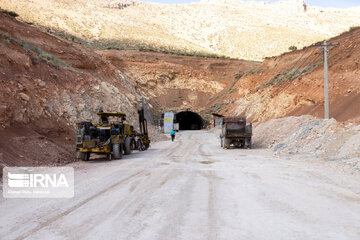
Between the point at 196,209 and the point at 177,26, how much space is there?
10583cm

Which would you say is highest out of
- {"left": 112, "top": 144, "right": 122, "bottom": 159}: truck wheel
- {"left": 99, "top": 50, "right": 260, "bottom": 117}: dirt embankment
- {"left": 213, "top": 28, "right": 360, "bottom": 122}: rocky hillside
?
{"left": 99, "top": 50, "right": 260, "bottom": 117}: dirt embankment

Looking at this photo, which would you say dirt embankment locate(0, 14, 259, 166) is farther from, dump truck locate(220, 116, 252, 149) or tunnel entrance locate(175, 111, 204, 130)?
tunnel entrance locate(175, 111, 204, 130)

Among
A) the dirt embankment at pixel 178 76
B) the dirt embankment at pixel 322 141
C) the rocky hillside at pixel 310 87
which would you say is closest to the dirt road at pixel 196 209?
the dirt embankment at pixel 322 141

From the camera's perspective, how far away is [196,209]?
6.39 m

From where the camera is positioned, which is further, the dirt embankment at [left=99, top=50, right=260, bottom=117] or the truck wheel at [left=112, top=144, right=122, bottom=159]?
the dirt embankment at [left=99, top=50, right=260, bottom=117]

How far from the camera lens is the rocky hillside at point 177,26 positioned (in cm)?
7656

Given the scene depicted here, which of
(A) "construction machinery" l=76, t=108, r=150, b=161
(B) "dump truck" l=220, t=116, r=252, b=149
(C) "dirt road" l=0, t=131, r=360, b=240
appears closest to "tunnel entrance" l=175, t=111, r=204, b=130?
(B) "dump truck" l=220, t=116, r=252, b=149

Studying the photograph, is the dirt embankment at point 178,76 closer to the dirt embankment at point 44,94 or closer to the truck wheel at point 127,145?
the dirt embankment at point 44,94

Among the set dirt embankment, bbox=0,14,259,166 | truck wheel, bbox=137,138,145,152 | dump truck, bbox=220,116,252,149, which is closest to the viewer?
dirt embankment, bbox=0,14,259,166

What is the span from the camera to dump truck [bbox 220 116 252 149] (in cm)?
2177

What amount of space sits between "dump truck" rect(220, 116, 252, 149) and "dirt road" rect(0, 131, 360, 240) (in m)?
11.3

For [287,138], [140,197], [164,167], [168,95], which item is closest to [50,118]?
[164,167]

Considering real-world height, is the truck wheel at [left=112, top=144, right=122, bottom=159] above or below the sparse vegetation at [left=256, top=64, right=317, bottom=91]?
below

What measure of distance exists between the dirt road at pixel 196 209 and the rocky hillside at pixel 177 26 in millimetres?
63540
